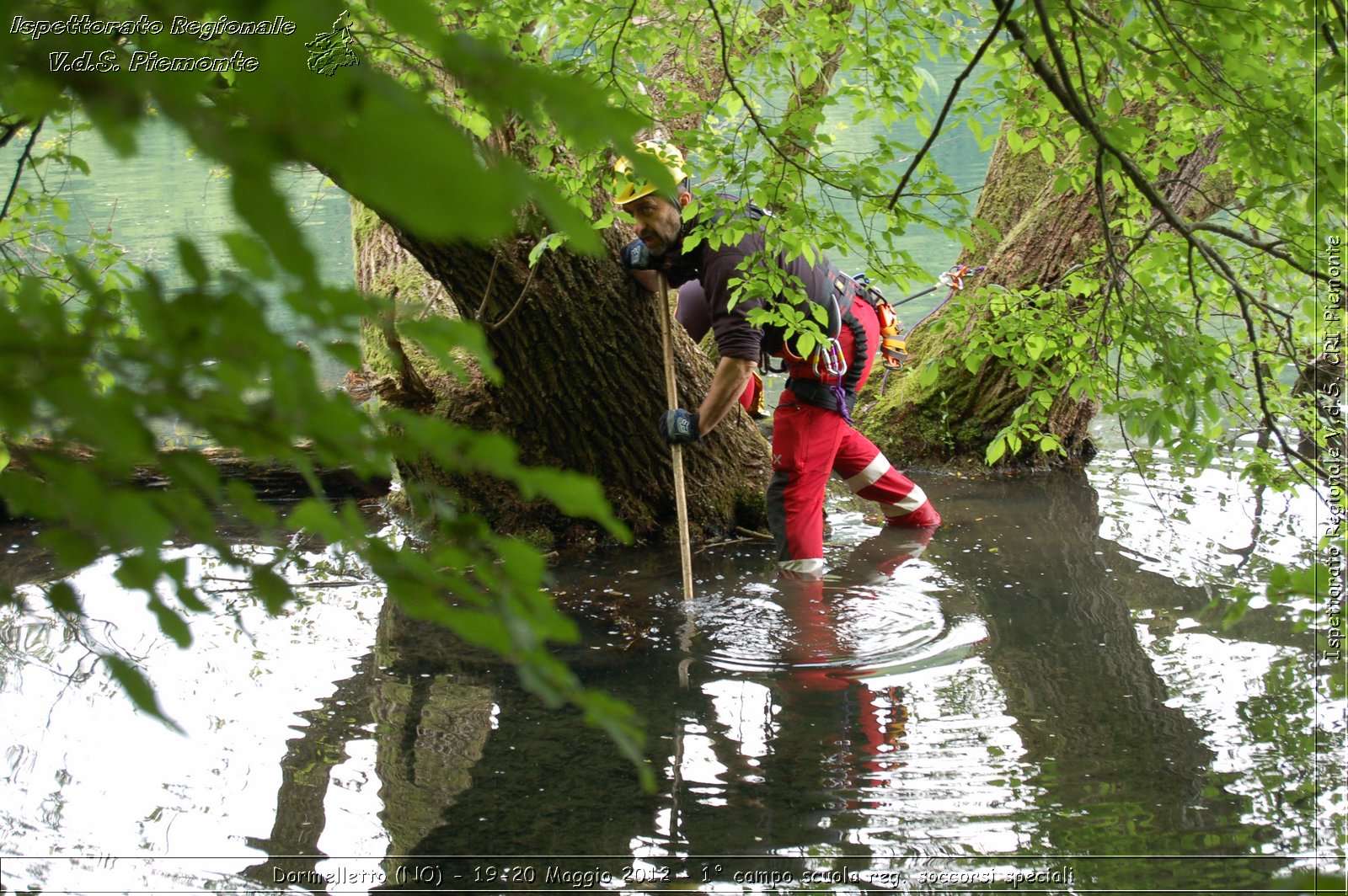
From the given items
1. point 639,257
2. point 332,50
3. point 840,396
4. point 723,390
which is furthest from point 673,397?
point 332,50

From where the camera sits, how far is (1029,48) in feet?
8.10

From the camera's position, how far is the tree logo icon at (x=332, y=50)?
908 mm

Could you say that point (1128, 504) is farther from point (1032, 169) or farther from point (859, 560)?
point (1032, 169)

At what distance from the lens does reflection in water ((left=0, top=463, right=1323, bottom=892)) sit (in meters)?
3.00

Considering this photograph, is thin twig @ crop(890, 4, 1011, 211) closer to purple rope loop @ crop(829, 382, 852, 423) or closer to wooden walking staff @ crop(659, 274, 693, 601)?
purple rope loop @ crop(829, 382, 852, 423)

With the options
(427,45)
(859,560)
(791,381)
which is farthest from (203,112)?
(859,560)

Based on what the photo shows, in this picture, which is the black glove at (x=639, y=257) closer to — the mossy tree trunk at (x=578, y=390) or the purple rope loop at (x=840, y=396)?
the mossy tree trunk at (x=578, y=390)

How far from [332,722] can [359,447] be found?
324cm

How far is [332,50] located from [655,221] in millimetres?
3807

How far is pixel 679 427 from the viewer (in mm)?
5656

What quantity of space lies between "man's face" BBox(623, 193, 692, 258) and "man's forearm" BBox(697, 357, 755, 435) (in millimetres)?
664

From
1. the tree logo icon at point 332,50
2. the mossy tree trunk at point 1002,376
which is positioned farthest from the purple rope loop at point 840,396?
the tree logo icon at point 332,50

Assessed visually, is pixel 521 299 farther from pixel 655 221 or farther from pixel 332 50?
pixel 332 50

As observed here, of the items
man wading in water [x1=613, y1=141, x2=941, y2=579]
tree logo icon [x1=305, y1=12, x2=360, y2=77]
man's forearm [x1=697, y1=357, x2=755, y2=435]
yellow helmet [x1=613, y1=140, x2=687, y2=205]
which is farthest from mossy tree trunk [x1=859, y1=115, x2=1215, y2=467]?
tree logo icon [x1=305, y1=12, x2=360, y2=77]
